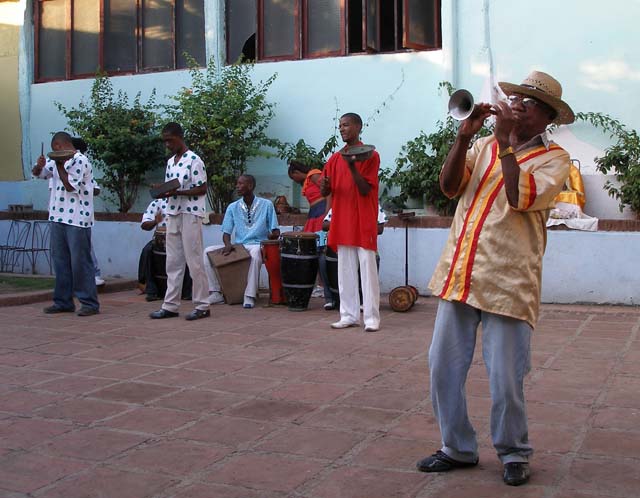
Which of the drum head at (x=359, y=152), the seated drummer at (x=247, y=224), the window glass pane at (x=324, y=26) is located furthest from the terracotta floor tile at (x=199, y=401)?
the window glass pane at (x=324, y=26)

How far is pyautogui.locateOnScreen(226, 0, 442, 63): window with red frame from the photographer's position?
1116cm

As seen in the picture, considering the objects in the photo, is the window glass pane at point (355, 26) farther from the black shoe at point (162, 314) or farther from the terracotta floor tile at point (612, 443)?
the terracotta floor tile at point (612, 443)

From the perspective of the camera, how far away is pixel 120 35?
13336mm

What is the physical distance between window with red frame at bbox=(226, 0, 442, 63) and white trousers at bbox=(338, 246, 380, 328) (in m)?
3.76

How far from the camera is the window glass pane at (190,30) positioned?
1262 centimetres

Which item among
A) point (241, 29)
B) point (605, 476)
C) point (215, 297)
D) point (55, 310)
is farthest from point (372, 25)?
point (605, 476)

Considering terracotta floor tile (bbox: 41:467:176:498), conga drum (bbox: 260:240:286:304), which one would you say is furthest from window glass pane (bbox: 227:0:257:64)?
terracotta floor tile (bbox: 41:467:176:498)

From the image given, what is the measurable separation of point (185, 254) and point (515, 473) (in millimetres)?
5298

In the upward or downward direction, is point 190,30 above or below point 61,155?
above

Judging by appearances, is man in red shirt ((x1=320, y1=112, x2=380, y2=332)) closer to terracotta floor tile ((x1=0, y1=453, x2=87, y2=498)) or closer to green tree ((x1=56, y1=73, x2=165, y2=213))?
terracotta floor tile ((x1=0, y1=453, x2=87, y2=498))

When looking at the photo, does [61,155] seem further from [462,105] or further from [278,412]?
[462,105]

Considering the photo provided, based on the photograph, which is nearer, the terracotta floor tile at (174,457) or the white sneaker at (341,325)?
the terracotta floor tile at (174,457)

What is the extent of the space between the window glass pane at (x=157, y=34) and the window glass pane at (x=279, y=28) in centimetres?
159

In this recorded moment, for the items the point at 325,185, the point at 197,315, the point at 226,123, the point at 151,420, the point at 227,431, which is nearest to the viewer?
the point at 227,431
